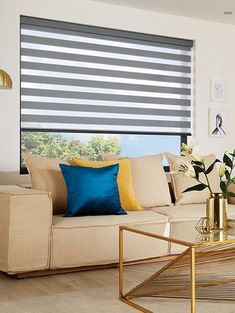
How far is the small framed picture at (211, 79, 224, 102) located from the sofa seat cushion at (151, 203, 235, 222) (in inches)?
72.8

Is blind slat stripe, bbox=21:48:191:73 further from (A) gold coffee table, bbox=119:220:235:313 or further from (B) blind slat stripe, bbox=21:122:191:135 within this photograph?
(A) gold coffee table, bbox=119:220:235:313

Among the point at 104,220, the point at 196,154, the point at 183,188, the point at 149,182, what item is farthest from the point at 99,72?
the point at 196,154

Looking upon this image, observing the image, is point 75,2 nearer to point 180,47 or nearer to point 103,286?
point 180,47

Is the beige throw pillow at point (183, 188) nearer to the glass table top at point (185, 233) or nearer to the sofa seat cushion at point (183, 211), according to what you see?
the sofa seat cushion at point (183, 211)

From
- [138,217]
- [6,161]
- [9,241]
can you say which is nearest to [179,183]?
[138,217]

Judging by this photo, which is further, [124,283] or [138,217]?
[138,217]

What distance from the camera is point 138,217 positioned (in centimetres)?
446

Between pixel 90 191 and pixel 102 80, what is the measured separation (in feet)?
6.14

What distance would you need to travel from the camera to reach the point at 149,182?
5.14 m

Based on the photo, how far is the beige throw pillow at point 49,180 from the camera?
4570mm

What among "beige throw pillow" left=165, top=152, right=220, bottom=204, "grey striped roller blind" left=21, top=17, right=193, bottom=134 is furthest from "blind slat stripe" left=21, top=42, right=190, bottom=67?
"beige throw pillow" left=165, top=152, right=220, bottom=204

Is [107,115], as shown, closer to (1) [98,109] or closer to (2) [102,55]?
(1) [98,109]

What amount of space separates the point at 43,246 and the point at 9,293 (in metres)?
0.50

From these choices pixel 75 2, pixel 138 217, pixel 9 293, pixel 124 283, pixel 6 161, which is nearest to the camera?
pixel 9 293
